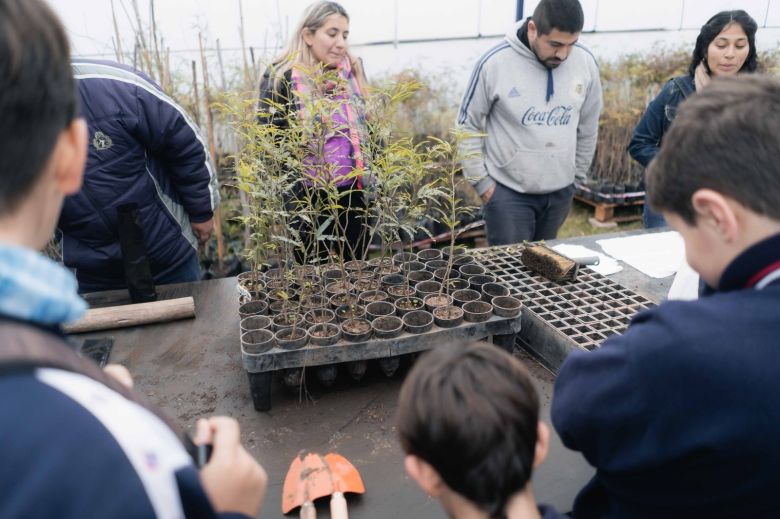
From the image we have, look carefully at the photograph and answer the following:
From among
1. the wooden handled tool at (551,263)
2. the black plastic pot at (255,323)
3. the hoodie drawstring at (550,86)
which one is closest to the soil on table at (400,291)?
the black plastic pot at (255,323)

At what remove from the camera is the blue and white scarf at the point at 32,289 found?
29.9 inches

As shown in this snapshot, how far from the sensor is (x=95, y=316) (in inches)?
97.7

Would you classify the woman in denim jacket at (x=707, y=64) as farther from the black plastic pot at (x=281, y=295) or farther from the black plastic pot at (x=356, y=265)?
the black plastic pot at (x=281, y=295)

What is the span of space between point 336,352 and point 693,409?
4.09ft

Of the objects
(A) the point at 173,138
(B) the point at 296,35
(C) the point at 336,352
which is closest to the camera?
(C) the point at 336,352

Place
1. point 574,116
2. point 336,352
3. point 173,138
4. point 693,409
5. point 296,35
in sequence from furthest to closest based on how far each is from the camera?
point 574,116
point 296,35
point 173,138
point 336,352
point 693,409

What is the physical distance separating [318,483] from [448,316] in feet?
2.71

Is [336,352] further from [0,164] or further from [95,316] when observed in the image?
[0,164]

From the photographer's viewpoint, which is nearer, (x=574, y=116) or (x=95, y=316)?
(x=95, y=316)

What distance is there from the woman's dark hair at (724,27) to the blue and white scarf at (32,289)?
3.85 metres

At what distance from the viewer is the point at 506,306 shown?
228 centimetres

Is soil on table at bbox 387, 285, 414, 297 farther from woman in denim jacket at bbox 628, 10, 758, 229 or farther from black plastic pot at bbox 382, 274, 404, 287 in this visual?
woman in denim jacket at bbox 628, 10, 758, 229

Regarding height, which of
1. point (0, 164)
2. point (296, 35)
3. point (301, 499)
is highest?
point (296, 35)

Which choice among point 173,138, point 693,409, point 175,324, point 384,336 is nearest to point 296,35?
point 173,138
